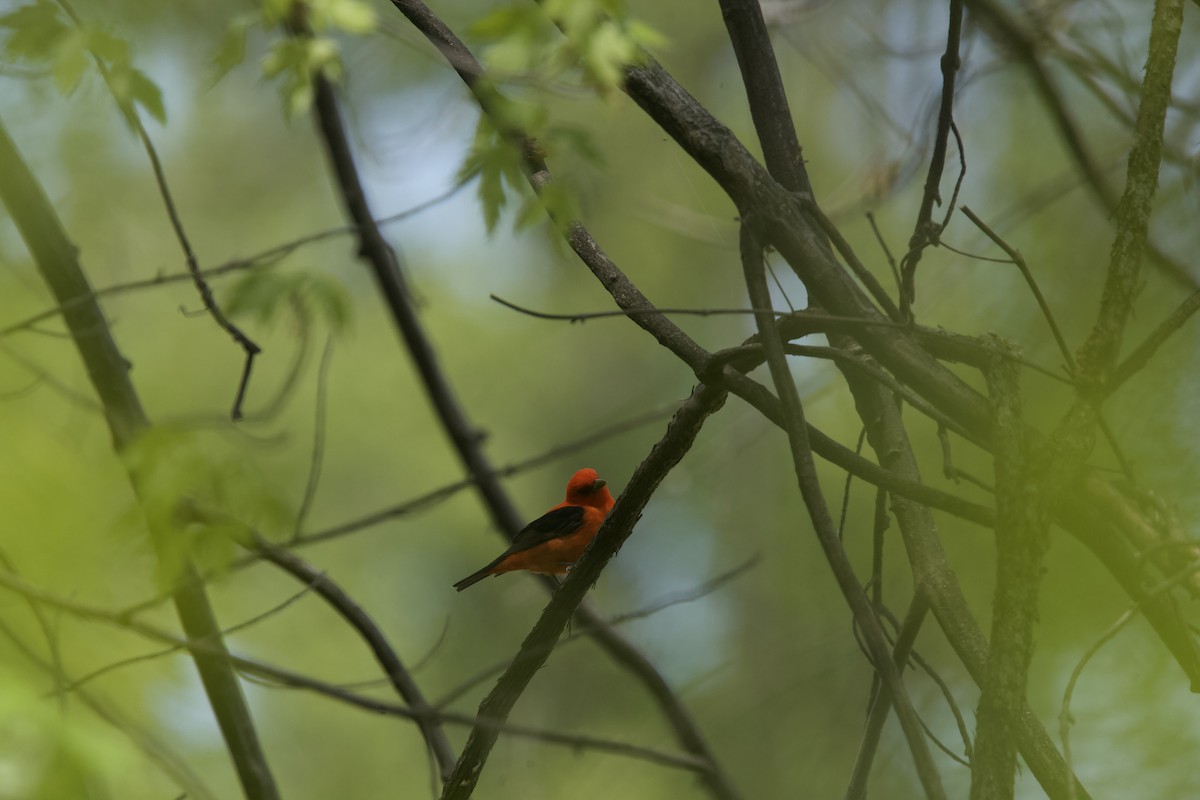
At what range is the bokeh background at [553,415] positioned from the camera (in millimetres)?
3242

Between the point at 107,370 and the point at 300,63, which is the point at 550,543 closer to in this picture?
the point at 107,370

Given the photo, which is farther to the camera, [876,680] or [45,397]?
[45,397]

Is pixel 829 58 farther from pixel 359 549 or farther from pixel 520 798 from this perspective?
pixel 359 549

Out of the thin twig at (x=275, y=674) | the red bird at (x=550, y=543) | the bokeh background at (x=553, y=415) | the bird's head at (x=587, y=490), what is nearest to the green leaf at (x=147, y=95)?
the bokeh background at (x=553, y=415)

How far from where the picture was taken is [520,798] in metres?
7.78

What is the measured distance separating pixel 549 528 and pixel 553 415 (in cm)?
827

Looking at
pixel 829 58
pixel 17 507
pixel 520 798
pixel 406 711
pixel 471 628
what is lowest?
pixel 406 711

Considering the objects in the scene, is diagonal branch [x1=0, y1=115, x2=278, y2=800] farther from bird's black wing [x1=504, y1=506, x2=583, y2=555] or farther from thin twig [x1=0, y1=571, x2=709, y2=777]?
bird's black wing [x1=504, y1=506, x2=583, y2=555]

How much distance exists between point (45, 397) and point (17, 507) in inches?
150

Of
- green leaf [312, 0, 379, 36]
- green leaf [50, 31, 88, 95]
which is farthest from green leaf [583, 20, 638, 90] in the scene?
green leaf [50, 31, 88, 95]

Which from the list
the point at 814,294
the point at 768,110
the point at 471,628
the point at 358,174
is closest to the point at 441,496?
the point at 814,294

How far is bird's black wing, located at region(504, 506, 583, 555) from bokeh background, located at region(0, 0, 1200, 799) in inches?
19.0

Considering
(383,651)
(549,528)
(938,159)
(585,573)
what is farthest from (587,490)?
(938,159)

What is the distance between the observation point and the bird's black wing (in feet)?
14.2
